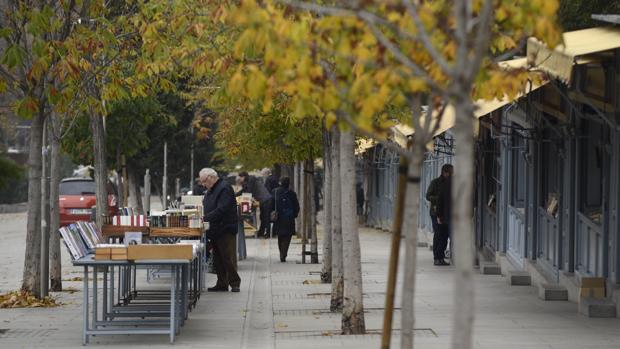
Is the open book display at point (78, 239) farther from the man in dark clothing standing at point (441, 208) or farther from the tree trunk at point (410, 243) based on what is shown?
the man in dark clothing standing at point (441, 208)

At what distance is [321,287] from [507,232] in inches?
179

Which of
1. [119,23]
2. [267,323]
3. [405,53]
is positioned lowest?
[267,323]

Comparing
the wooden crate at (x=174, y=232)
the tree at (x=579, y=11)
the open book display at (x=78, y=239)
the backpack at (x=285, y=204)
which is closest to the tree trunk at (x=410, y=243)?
the open book display at (x=78, y=239)

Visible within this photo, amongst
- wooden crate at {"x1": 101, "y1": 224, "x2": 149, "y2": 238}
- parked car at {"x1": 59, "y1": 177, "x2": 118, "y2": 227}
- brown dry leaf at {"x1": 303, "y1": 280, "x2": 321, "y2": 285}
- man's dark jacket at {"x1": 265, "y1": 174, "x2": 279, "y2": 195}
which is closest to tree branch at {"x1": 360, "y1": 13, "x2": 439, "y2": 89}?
wooden crate at {"x1": 101, "y1": 224, "x2": 149, "y2": 238}

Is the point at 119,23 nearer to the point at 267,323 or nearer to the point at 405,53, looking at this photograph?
the point at 267,323

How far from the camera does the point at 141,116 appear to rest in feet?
104

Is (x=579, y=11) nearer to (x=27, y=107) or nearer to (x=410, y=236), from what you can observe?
(x=27, y=107)

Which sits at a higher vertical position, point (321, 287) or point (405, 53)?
point (405, 53)

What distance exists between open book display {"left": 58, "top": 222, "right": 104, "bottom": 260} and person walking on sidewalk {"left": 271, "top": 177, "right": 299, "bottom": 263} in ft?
41.0

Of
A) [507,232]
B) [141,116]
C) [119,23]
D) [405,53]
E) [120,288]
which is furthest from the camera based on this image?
[141,116]

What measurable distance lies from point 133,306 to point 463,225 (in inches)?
388

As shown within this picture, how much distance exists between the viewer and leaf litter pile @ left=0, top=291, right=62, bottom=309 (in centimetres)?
1677

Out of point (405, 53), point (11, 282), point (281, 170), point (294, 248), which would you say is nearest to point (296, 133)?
point (11, 282)

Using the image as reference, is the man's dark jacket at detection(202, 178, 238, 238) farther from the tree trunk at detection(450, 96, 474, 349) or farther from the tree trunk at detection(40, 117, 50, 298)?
the tree trunk at detection(450, 96, 474, 349)
